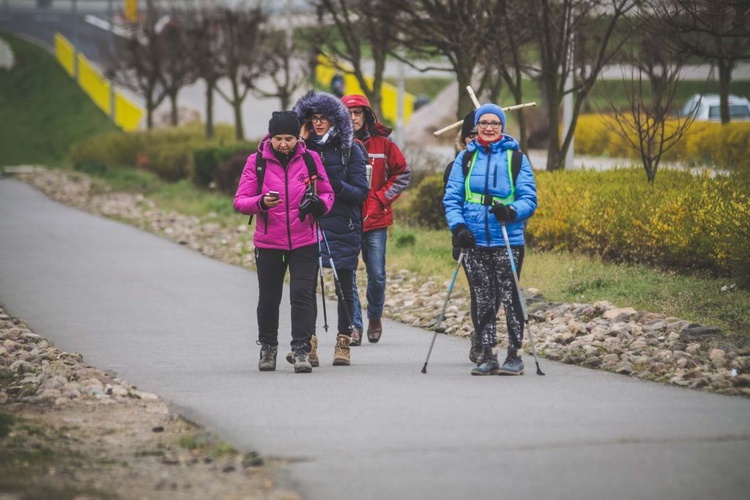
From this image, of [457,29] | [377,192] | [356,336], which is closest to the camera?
[377,192]

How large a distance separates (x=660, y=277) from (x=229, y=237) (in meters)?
9.87

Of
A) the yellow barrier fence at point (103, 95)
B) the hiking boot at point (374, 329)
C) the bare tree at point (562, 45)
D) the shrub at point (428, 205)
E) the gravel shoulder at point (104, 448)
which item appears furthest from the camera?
the yellow barrier fence at point (103, 95)

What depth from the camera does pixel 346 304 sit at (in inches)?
404

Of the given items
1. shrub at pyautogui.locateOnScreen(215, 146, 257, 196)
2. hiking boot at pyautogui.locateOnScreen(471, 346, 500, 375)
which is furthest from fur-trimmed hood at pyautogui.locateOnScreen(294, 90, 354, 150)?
shrub at pyautogui.locateOnScreen(215, 146, 257, 196)

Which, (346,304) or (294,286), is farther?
(346,304)

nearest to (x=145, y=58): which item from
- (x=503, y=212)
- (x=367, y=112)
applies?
(x=367, y=112)

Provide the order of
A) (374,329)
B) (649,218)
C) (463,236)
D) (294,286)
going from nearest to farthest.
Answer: (463,236)
(294,286)
(374,329)
(649,218)

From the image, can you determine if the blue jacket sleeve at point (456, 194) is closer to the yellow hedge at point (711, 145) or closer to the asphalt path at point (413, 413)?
the asphalt path at point (413, 413)

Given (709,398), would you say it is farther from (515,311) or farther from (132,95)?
(132,95)

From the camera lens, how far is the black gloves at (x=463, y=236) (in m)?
8.82

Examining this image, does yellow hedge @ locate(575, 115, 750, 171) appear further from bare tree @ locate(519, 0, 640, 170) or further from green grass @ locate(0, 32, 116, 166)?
green grass @ locate(0, 32, 116, 166)

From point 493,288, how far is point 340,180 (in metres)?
1.50

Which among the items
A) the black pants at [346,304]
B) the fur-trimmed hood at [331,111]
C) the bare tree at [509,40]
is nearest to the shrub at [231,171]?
the bare tree at [509,40]

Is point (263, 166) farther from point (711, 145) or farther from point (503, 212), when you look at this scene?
point (711, 145)
